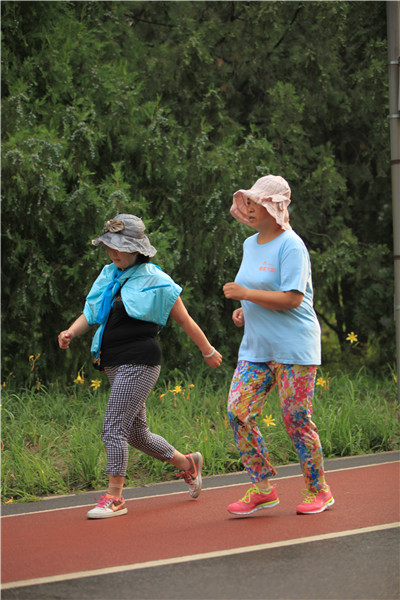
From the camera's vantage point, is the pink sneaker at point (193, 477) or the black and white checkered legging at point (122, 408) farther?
the pink sneaker at point (193, 477)

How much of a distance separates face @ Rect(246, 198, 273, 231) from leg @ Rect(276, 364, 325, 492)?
925 millimetres

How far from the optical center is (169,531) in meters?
5.74

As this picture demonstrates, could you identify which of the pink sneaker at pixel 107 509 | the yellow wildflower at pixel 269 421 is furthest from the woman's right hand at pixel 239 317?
the yellow wildflower at pixel 269 421

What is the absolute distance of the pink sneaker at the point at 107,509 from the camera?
6.08m

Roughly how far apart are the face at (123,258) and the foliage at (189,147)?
12.9 feet

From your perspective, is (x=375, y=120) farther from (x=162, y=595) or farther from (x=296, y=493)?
(x=162, y=595)

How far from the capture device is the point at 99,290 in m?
6.35

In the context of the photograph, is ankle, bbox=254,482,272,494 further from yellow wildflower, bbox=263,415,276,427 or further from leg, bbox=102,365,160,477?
yellow wildflower, bbox=263,415,276,427

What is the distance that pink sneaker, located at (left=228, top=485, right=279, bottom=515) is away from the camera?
6.03m

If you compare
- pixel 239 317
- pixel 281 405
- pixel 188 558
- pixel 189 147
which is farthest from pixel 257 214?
pixel 189 147

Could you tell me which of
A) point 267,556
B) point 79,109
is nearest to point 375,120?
point 79,109

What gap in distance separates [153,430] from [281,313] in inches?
111

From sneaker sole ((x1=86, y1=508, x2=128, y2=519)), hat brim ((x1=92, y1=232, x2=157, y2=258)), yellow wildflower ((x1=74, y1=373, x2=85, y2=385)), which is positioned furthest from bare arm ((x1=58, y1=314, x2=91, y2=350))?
yellow wildflower ((x1=74, y1=373, x2=85, y2=385))

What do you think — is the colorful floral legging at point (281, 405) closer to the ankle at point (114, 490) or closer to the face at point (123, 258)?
the ankle at point (114, 490)
